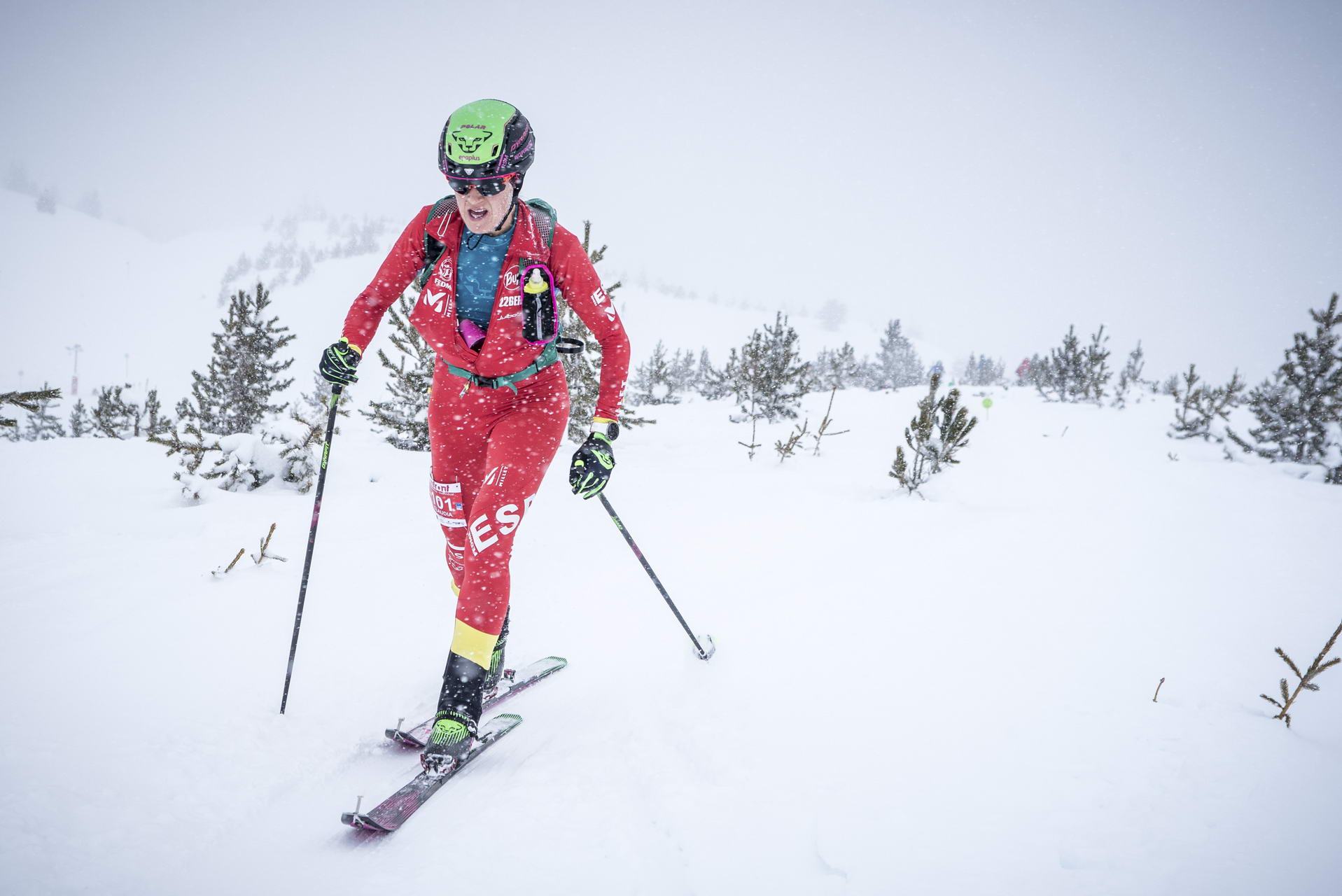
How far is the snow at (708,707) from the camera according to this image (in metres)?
1.95

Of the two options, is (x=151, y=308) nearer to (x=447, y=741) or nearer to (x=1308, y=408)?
(x=447, y=741)

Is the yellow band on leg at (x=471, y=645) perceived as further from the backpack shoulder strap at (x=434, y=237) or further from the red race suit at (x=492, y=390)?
the backpack shoulder strap at (x=434, y=237)

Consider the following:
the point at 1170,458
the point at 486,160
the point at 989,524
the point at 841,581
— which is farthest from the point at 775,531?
the point at 1170,458

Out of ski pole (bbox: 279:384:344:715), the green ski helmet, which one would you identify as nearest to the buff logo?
the green ski helmet

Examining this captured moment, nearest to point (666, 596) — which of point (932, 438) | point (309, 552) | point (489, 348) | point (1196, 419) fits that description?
point (489, 348)

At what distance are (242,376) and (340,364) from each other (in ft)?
42.2

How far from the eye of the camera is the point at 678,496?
7922 millimetres

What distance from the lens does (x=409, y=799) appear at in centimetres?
229

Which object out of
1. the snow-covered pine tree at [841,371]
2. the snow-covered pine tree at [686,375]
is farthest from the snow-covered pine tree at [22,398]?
the snow-covered pine tree at [686,375]

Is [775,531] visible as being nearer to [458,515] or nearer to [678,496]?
[678,496]

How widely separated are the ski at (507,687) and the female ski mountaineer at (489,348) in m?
0.09

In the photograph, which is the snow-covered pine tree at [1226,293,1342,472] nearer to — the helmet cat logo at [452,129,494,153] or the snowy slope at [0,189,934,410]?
the helmet cat logo at [452,129,494,153]

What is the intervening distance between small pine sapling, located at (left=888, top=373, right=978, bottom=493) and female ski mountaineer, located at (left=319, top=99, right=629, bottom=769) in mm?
5276

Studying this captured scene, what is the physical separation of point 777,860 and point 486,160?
3.25 m
